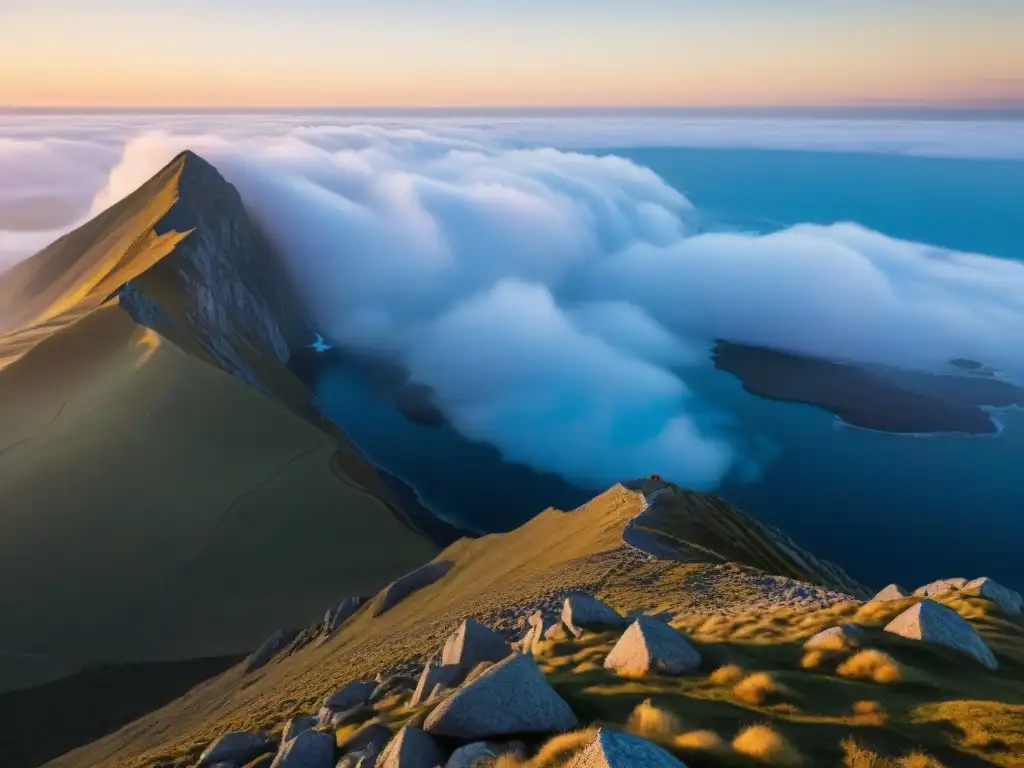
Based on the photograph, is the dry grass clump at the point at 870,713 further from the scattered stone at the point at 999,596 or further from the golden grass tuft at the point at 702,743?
the scattered stone at the point at 999,596

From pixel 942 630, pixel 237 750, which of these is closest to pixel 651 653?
pixel 942 630

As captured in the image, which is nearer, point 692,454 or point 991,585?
point 991,585

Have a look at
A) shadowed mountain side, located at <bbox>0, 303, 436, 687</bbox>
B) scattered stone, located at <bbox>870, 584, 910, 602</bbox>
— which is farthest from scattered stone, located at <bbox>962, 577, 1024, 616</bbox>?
shadowed mountain side, located at <bbox>0, 303, 436, 687</bbox>

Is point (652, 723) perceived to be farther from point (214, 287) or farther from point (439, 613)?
point (214, 287)

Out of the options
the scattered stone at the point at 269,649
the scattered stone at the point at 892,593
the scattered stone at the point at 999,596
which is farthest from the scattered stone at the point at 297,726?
the scattered stone at the point at 269,649

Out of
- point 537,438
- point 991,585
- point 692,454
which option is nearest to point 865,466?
point 692,454

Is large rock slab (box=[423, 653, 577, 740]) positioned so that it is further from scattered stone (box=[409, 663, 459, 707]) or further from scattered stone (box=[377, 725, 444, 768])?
scattered stone (box=[409, 663, 459, 707])

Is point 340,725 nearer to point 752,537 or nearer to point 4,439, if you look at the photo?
point 752,537
